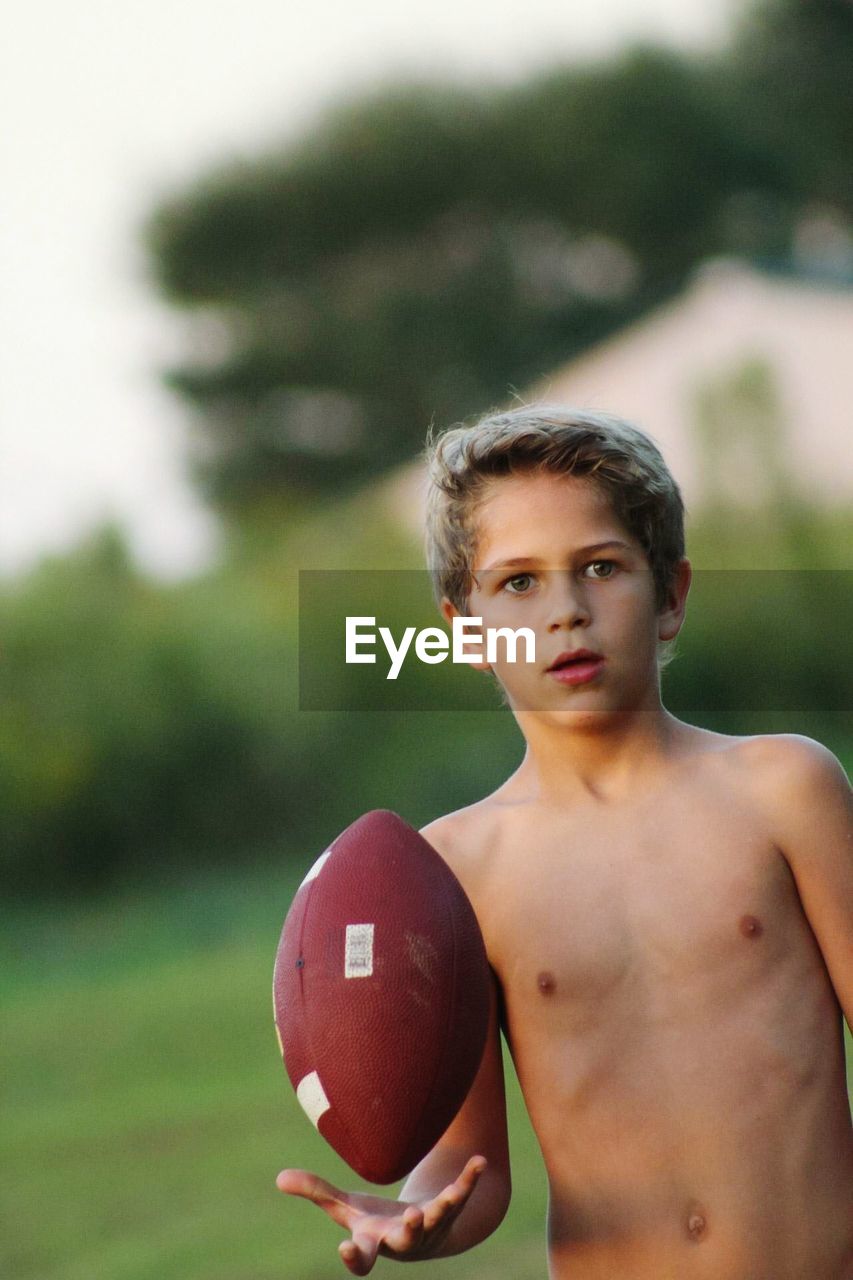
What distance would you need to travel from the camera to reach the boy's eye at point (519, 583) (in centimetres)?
166

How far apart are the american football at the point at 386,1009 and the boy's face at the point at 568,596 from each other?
8.5 inches

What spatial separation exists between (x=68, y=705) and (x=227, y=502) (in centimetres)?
355

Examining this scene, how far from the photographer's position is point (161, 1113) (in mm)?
6047

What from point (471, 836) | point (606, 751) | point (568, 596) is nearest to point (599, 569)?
point (568, 596)

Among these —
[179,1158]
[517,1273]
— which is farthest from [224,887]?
[517,1273]

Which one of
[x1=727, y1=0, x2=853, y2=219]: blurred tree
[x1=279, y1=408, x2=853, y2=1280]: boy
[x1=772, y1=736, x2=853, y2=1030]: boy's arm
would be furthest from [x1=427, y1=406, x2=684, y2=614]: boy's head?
[x1=727, y1=0, x2=853, y2=219]: blurred tree

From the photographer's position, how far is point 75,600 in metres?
10.2

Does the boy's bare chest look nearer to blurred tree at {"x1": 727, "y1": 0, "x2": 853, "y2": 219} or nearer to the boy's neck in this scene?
the boy's neck

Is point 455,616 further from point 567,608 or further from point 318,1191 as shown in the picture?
point 318,1191

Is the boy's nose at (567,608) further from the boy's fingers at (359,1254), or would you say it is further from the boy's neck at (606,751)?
the boy's fingers at (359,1254)

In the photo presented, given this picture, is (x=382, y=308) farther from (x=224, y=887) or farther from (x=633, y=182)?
(x=224, y=887)

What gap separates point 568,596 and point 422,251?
1342 centimetres

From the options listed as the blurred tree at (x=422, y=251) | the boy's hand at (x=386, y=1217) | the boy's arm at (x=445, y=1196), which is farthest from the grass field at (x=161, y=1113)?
the blurred tree at (x=422, y=251)

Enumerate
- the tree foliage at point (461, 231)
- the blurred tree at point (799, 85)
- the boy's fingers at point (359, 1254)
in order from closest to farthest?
the boy's fingers at point (359, 1254) → the blurred tree at point (799, 85) → the tree foliage at point (461, 231)
